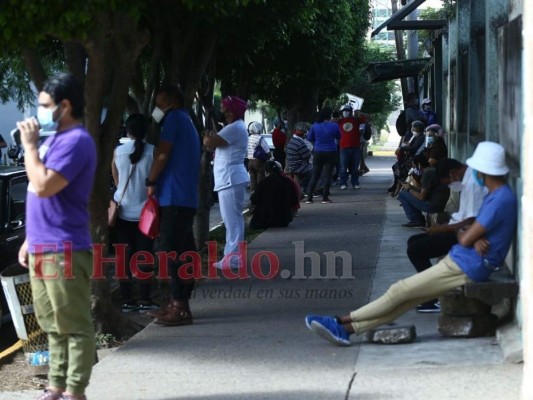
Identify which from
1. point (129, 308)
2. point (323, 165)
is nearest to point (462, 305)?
point (129, 308)

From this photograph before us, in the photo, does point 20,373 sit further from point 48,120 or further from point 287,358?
point 48,120

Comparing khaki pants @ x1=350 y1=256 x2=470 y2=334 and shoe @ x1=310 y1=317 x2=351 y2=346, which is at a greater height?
khaki pants @ x1=350 y1=256 x2=470 y2=334

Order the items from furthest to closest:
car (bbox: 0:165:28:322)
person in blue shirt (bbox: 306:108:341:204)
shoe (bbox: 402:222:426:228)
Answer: person in blue shirt (bbox: 306:108:341:204)
shoe (bbox: 402:222:426:228)
car (bbox: 0:165:28:322)

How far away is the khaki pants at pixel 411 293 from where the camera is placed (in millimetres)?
7590

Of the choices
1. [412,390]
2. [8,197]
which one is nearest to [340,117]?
[8,197]

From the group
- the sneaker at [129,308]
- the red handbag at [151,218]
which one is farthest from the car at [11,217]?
the red handbag at [151,218]

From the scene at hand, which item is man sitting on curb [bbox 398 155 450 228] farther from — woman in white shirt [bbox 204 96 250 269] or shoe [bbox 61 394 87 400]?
shoe [bbox 61 394 87 400]

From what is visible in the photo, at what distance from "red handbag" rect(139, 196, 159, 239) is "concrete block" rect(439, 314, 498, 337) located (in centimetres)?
244

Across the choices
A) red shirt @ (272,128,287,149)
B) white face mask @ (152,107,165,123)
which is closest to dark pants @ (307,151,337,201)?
red shirt @ (272,128,287,149)

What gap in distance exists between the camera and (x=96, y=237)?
8.65 m

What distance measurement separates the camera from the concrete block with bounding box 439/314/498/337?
25.9 feet

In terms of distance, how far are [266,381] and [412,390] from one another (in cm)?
96

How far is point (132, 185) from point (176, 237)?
1.09m

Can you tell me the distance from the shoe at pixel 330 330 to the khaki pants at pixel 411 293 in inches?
4.0
